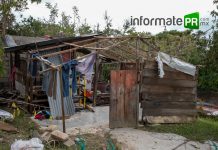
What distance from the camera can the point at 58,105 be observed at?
10469mm

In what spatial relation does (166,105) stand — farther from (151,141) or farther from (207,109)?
(207,109)

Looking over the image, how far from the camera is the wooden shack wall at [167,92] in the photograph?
9.72 m

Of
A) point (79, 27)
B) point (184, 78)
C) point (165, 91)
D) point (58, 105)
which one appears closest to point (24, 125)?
point (58, 105)

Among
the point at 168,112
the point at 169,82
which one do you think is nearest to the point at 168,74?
the point at 169,82

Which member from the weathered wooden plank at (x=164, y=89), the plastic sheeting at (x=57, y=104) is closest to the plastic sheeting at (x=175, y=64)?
the weathered wooden plank at (x=164, y=89)

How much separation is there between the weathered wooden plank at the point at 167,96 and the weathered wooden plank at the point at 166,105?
5.1 inches

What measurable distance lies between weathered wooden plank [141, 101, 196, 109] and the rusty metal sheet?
436mm

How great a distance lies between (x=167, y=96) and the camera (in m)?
9.96

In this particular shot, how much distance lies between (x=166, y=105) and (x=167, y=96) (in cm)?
33

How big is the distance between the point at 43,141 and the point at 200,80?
1237cm

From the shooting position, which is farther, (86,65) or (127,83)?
(86,65)

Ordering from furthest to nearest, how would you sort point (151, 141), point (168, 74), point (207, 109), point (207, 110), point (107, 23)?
point (107, 23) < point (207, 109) < point (207, 110) < point (168, 74) < point (151, 141)

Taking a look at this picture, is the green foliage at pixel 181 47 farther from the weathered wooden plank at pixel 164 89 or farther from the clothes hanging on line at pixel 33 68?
the clothes hanging on line at pixel 33 68

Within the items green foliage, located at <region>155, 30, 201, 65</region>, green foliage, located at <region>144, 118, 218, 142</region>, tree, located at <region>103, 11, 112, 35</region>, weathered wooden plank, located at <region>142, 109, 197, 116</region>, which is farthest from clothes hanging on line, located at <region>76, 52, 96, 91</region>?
tree, located at <region>103, 11, 112, 35</region>
